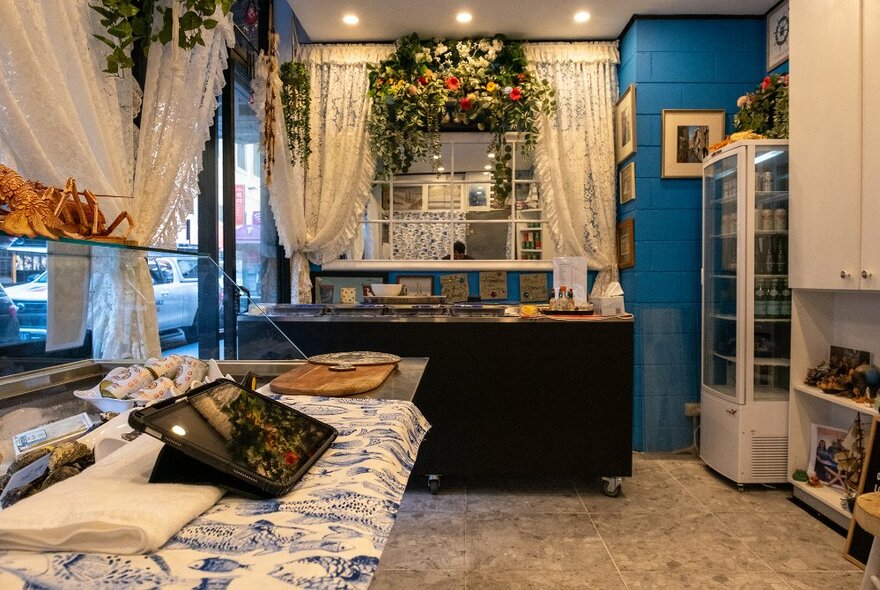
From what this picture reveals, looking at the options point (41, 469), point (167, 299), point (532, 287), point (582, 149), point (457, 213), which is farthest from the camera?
point (457, 213)

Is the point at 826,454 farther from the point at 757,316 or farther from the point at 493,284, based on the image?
the point at 493,284

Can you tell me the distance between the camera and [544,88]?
3908 millimetres

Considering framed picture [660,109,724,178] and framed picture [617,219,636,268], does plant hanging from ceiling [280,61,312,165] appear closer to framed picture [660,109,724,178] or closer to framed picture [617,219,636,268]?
framed picture [617,219,636,268]

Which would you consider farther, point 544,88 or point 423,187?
point 423,187

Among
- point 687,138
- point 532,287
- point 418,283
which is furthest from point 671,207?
point 418,283

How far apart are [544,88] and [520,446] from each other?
2.68 m

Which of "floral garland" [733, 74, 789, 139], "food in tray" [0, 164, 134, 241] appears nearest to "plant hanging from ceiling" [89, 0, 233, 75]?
"food in tray" [0, 164, 134, 241]

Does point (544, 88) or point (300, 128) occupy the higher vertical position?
point (544, 88)

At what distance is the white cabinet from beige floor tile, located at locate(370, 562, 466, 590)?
221 cm

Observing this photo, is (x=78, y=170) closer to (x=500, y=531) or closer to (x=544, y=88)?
(x=500, y=531)

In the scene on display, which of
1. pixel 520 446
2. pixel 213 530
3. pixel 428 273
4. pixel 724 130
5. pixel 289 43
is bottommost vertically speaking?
pixel 520 446

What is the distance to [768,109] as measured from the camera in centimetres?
318

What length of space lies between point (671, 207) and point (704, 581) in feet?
8.16

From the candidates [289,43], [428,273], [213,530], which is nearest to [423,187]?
[428,273]
